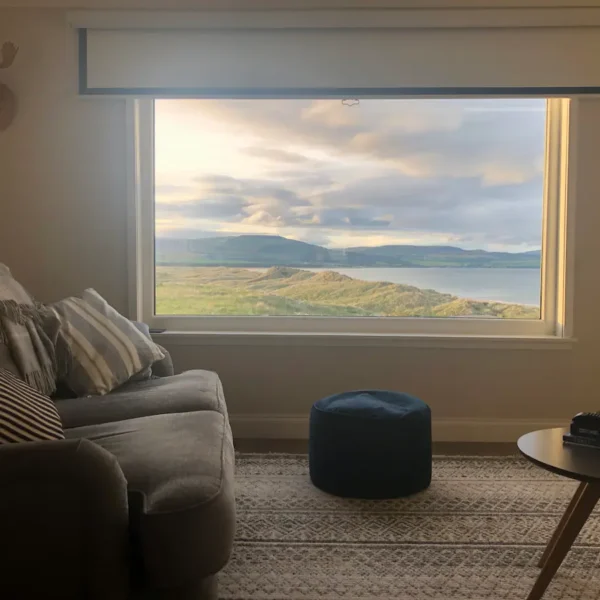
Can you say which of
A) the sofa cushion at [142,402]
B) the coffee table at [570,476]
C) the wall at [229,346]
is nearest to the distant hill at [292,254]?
the wall at [229,346]

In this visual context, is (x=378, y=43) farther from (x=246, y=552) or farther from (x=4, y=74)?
(x=246, y=552)

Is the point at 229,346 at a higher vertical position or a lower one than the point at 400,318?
lower

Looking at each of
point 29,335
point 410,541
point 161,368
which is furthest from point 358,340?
point 29,335

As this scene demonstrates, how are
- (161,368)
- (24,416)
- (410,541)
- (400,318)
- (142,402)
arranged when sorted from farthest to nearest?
1. (400,318)
2. (161,368)
3. (142,402)
4. (410,541)
5. (24,416)

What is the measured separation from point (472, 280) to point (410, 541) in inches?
69.4

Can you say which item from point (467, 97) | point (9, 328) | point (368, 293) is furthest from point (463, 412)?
point (9, 328)

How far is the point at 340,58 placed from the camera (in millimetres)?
3213

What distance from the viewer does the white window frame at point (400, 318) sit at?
333cm

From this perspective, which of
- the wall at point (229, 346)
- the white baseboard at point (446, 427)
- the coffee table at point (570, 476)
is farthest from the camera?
the white baseboard at point (446, 427)

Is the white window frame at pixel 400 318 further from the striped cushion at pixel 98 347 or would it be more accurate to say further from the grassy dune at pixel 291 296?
the striped cushion at pixel 98 347

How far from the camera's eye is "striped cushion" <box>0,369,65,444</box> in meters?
1.52

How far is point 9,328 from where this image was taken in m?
2.29

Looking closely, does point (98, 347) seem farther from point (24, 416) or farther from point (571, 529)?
point (571, 529)

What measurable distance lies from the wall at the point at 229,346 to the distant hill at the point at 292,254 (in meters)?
0.38
